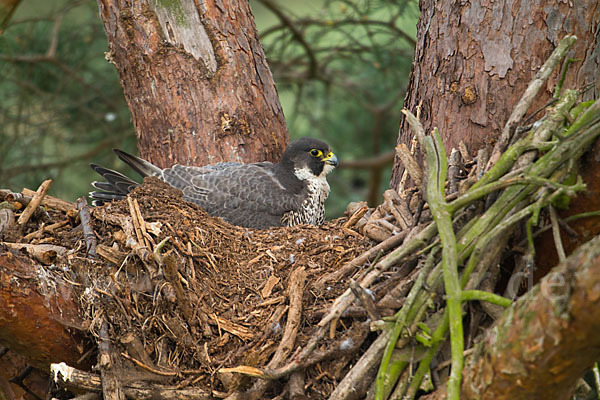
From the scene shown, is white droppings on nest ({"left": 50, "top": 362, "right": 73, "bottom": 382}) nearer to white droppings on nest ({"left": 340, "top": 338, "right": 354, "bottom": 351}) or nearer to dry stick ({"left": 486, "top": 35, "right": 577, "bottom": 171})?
white droppings on nest ({"left": 340, "top": 338, "right": 354, "bottom": 351})

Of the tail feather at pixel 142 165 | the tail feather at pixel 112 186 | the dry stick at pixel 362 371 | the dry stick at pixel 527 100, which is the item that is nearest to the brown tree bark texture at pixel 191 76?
the tail feather at pixel 142 165

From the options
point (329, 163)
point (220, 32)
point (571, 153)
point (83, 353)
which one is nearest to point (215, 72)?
point (220, 32)

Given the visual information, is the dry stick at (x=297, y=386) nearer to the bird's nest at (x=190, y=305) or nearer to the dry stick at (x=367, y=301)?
the bird's nest at (x=190, y=305)

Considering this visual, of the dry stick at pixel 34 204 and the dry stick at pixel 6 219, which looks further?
the dry stick at pixel 34 204

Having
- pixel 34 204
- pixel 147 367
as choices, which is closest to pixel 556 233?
pixel 147 367

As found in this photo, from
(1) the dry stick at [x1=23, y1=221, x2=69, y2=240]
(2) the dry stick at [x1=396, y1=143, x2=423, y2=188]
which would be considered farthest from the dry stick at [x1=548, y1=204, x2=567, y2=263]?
(1) the dry stick at [x1=23, y1=221, x2=69, y2=240]

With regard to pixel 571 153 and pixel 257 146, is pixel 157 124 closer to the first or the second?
pixel 257 146

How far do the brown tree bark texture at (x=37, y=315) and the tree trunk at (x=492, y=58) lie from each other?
1719 mm

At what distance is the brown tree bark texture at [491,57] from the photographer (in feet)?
8.88

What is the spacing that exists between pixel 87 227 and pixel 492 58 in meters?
1.85

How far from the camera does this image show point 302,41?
5.81 metres

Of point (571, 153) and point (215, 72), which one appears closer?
point (571, 153)

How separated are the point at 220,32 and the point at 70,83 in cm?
298

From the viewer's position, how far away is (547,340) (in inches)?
62.2
